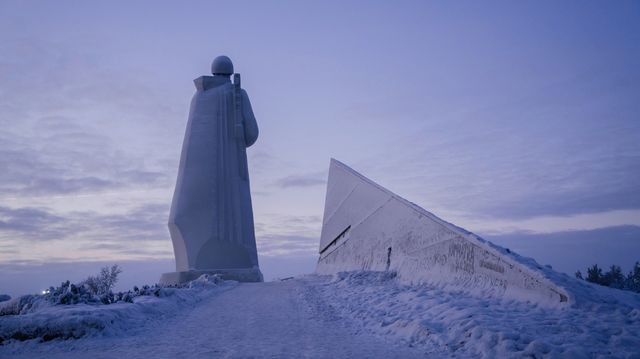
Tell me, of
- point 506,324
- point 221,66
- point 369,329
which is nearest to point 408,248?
point 369,329

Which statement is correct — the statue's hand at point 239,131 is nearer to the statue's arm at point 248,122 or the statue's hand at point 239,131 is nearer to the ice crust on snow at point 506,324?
the statue's arm at point 248,122

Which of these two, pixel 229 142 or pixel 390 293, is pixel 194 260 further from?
pixel 390 293

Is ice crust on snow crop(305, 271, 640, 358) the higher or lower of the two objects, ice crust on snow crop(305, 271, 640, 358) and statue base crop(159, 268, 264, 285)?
the lower

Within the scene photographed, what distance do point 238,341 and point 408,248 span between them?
578cm

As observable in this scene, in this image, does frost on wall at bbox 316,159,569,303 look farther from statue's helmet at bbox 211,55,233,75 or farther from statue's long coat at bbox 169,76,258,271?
statue's helmet at bbox 211,55,233,75

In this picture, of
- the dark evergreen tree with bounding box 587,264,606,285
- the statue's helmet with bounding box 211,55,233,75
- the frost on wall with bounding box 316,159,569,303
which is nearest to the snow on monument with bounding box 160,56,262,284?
the statue's helmet with bounding box 211,55,233,75

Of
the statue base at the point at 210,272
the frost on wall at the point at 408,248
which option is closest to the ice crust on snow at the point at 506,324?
the frost on wall at the point at 408,248

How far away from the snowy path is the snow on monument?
12895mm

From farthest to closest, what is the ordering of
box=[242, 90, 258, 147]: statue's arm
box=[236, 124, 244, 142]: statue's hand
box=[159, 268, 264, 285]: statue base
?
1. box=[242, 90, 258, 147]: statue's arm
2. box=[236, 124, 244, 142]: statue's hand
3. box=[159, 268, 264, 285]: statue base

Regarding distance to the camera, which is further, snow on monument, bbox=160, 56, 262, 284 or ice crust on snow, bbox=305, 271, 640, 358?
snow on monument, bbox=160, 56, 262, 284

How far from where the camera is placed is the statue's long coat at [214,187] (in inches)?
802

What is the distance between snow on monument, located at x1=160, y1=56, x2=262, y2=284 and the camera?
20.3 meters

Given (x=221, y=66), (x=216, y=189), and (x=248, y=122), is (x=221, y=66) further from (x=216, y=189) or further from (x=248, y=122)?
(x=216, y=189)

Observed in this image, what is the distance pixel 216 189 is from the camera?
826 inches
